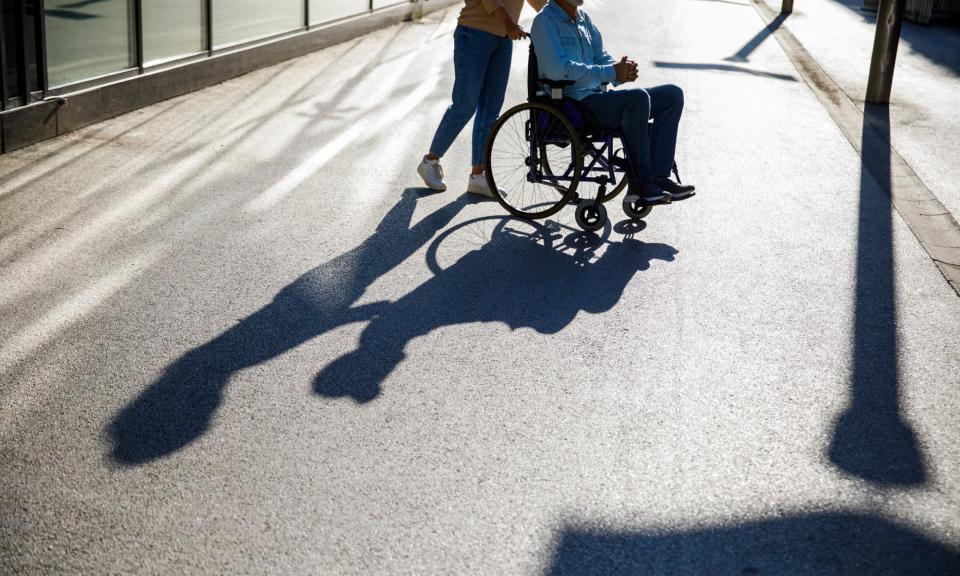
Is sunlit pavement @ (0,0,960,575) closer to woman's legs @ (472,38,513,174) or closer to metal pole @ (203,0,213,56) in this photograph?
woman's legs @ (472,38,513,174)

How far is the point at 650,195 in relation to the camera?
6.93 metres

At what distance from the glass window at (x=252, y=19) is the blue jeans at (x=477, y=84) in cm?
445

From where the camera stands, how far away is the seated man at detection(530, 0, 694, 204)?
22.5 ft

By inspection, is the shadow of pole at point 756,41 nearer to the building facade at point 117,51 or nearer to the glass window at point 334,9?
the glass window at point 334,9

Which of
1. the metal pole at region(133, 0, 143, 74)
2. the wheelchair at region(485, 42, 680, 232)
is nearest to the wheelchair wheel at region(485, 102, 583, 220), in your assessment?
the wheelchair at region(485, 42, 680, 232)

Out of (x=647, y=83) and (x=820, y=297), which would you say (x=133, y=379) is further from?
(x=647, y=83)

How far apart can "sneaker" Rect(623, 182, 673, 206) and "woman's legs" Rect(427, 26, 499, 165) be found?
4.45 ft

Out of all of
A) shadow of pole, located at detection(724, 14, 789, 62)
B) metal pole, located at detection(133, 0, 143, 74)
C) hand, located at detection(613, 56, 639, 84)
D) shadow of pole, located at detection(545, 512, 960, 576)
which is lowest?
shadow of pole, located at detection(724, 14, 789, 62)

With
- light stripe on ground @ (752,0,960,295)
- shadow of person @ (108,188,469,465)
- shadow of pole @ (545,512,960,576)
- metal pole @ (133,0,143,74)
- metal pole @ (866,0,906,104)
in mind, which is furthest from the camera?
metal pole @ (866,0,906,104)

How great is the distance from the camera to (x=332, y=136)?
9367 millimetres

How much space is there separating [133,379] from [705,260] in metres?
3.33

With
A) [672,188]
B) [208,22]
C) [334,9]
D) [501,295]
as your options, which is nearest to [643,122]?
[672,188]

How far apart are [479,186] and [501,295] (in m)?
2.02

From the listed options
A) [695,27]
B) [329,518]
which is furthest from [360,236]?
[695,27]
